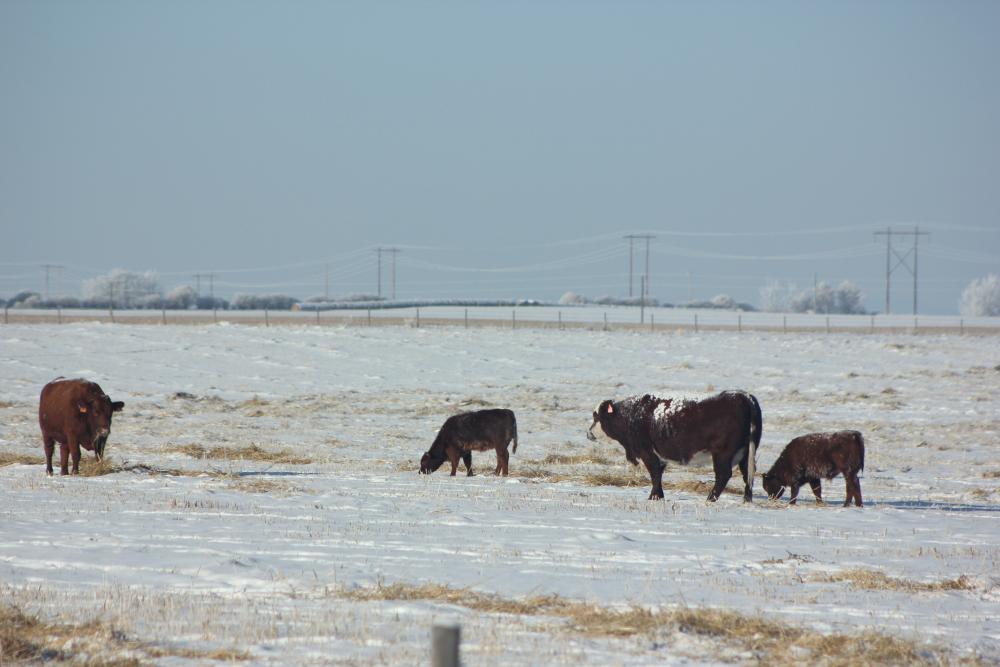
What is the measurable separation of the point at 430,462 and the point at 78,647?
41.2 ft

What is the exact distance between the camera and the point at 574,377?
41938 millimetres

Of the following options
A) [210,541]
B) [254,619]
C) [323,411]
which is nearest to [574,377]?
[323,411]

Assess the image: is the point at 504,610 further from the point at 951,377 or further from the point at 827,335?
the point at 827,335

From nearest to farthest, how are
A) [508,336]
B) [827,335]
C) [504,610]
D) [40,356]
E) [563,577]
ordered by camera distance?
1. [504,610]
2. [563,577]
3. [40,356]
4. [508,336]
5. [827,335]

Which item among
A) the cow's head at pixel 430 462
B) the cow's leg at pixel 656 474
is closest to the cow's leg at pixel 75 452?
the cow's head at pixel 430 462

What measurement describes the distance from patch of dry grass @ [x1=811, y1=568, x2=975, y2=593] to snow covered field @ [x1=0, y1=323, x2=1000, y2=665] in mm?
32

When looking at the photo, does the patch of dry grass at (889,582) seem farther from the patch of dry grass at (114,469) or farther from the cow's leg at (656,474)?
the patch of dry grass at (114,469)

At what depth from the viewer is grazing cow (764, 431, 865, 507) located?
52.2 ft

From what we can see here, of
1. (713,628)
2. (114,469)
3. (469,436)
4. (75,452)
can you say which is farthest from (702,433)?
(75,452)

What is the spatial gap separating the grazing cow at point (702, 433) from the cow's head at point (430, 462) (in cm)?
437

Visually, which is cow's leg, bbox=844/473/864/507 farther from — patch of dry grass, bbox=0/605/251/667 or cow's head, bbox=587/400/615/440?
patch of dry grass, bbox=0/605/251/667

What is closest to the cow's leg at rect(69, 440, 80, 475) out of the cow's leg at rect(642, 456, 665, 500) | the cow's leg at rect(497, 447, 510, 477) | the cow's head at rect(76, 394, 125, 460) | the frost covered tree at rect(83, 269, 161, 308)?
the cow's head at rect(76, 394, 125, 460)

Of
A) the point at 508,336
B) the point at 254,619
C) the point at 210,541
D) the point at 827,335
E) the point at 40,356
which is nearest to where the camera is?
the point at 254,619

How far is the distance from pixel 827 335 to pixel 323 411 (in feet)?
140
